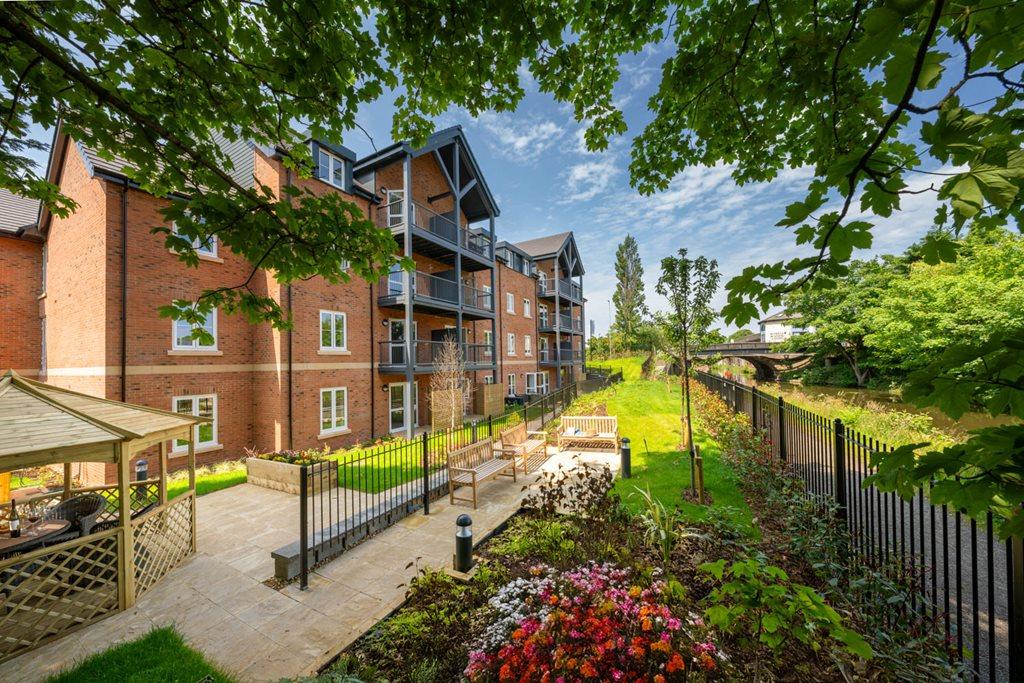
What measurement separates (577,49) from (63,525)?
31.6ft

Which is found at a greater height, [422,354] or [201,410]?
[422,354]

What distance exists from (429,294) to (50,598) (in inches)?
563

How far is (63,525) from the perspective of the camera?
546cm

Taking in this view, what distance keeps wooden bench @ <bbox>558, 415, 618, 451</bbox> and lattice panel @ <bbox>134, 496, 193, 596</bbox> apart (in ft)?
30.6

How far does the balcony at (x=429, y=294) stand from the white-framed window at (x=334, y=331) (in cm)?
189

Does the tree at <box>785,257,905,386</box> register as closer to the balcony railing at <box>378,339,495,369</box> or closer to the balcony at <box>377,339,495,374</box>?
the balcony railing at <box>378,339,495,369</box>

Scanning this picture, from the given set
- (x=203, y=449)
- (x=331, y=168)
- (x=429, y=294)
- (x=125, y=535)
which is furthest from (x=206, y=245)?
(x=429, y=294)

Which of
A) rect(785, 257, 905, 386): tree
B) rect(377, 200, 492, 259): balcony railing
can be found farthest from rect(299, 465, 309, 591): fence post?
rect(785, 257, 905, 386): tree

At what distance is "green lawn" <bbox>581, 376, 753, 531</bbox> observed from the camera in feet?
22.1

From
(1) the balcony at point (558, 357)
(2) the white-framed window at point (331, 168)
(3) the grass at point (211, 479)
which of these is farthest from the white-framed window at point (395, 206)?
(1) the balcony at point (558, 357)

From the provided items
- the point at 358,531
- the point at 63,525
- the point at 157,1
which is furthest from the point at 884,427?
the point at 63,525

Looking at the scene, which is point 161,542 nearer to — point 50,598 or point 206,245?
point 50,598

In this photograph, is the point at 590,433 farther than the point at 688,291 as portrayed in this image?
Yes

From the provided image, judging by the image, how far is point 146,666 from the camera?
387 cm
